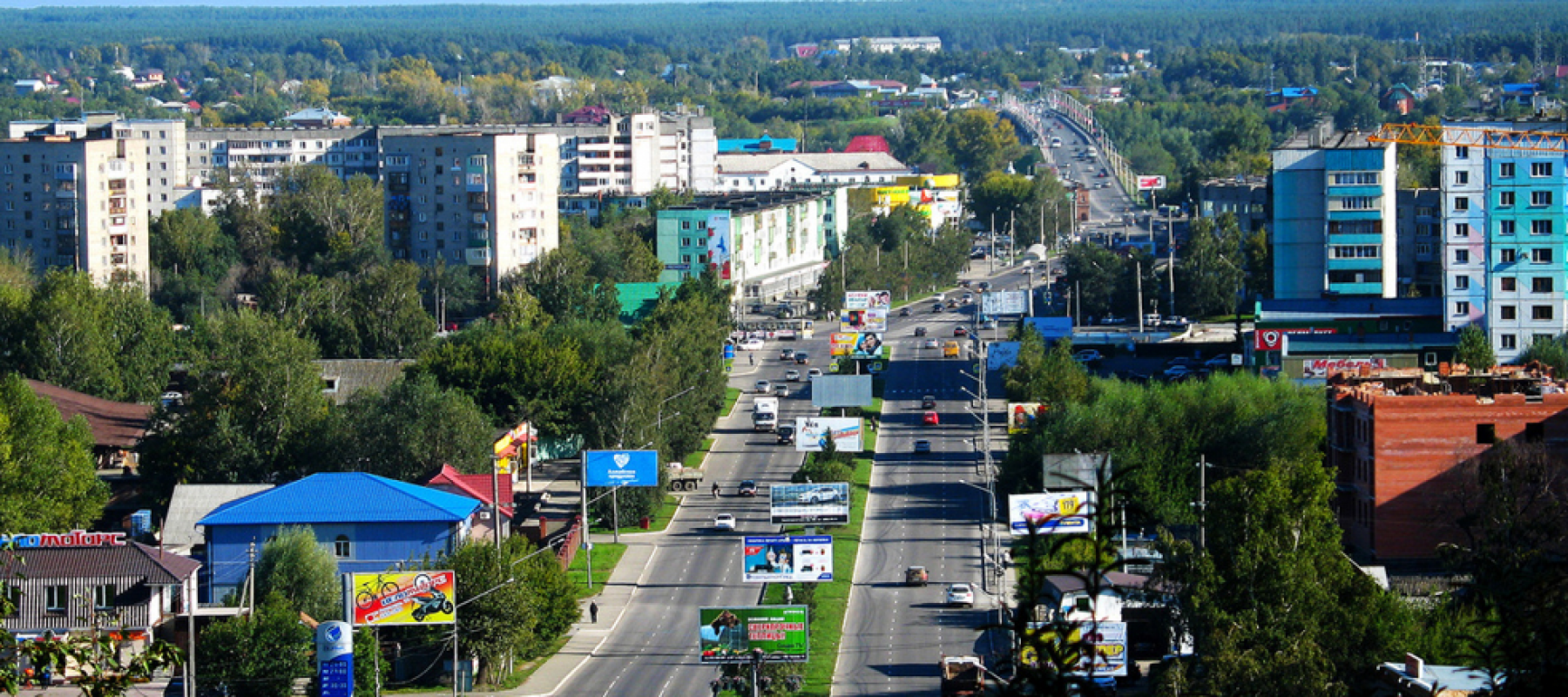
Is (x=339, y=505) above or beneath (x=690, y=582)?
above

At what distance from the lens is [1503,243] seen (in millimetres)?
65188

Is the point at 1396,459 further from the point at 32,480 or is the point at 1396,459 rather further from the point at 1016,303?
the point at 1016,303

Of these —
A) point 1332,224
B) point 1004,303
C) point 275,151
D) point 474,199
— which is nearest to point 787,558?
point 1332,224

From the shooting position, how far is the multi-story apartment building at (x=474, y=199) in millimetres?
92875

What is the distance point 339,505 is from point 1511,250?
40106 millimetres

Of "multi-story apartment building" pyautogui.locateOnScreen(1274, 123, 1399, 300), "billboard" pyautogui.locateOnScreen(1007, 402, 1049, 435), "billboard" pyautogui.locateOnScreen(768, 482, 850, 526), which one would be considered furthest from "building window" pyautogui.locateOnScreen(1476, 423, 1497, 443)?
"multi-story apartment building" pyautogui.locateOnScreen(1274, 123, 1399, 300)

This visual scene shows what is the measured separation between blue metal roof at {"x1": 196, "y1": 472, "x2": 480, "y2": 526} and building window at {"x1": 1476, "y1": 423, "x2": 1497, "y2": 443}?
74.5 ft

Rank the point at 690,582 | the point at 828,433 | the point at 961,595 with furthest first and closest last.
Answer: the point at 828,433, the point at 690,582, the point at 961,595

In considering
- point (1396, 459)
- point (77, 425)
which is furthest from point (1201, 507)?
point (77, 425)

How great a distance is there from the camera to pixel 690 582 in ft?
149

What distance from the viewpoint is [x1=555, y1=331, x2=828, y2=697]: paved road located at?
36.9 m

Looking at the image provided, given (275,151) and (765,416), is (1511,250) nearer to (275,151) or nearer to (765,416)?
(765,416)

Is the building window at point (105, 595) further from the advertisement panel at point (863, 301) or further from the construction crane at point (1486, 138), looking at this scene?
the advertisement panel at point (863, 301)

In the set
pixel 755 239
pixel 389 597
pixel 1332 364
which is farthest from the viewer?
pixel 755 239
